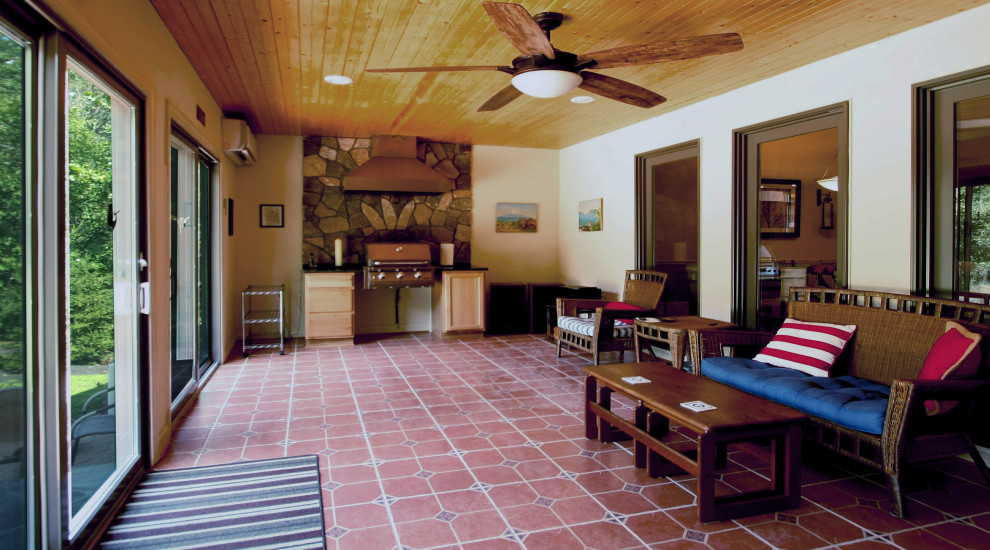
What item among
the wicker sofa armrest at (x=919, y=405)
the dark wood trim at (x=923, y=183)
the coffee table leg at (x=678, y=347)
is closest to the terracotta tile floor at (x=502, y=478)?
the wicker sofa armrest at (x=919, y=405)

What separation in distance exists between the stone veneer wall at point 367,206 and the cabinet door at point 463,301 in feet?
1.72

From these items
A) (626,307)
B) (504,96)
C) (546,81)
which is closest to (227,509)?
(546,81)

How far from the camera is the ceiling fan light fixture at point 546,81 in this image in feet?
9.45

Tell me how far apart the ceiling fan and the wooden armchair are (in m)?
2.15

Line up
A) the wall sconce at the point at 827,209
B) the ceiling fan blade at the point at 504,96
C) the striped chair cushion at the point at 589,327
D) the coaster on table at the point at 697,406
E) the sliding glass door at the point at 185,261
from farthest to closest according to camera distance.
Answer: the striped chair cushion at the point at 589,327
the wall sconce at the point at 827,209
the sliding glass door at the point at 185,261
the ceiling fan blade at the point at 504,96
the coaster on table at the point at 697,406

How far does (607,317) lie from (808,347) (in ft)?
6.14

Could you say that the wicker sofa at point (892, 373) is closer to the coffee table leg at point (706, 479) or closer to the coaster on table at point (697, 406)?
the coaster on table at point (697, 406)

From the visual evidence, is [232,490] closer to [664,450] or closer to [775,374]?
[664,450]

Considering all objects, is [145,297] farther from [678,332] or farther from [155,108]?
[678,332]

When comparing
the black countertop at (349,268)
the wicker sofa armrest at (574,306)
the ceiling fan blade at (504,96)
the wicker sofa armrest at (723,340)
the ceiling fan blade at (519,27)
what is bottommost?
the wicker sofa armrest at (723,340)

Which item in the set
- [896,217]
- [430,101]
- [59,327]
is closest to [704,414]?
[896,217]

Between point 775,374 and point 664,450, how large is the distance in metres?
0.97

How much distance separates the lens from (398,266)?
633cm

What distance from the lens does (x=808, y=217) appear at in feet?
15.9
